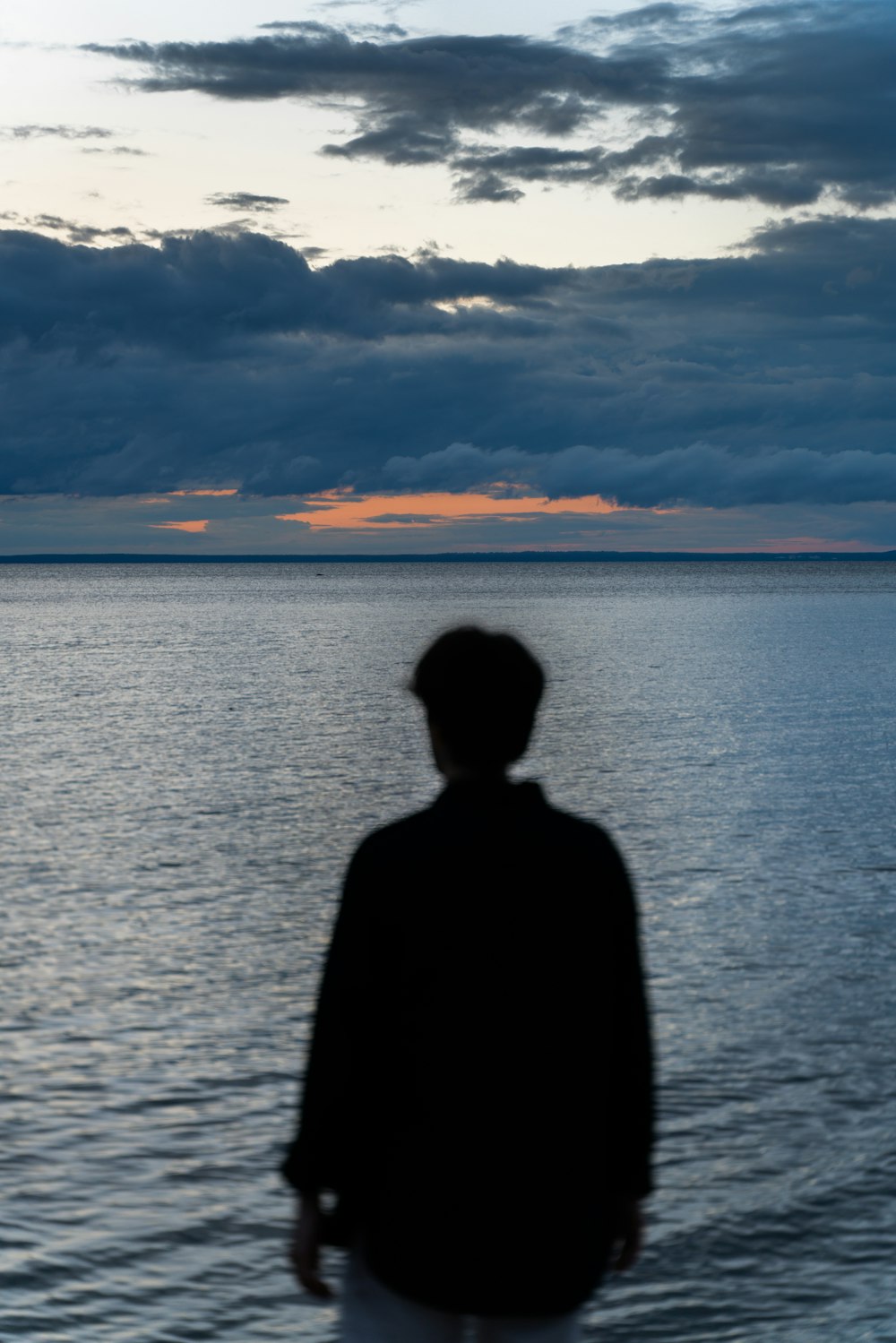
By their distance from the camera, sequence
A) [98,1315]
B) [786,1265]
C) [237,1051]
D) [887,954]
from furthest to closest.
Answer: [887,954]
[237,1051]
[786,1265]
[98,1315]

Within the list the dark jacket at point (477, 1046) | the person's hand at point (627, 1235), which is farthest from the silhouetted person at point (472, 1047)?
the person's hand at point (627, 1235)

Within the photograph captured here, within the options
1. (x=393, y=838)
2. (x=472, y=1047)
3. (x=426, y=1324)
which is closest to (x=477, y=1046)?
(x=472, y=1047)

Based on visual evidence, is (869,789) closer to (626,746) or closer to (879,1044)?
(626,746)

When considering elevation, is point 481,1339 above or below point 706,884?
above

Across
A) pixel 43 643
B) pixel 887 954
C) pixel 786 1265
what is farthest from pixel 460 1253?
pixel 43 643

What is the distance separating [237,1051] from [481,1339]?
8.72 metres

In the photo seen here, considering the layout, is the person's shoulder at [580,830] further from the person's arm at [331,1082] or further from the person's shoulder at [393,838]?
the person's arm at [331,1082]

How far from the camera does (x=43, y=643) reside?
8588 cm

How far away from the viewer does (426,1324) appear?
3.29m

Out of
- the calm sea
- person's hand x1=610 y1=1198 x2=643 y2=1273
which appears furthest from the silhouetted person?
the calm sea

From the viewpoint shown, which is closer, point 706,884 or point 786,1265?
point 786,1265

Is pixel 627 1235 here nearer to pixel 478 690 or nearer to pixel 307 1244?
pixel 307 1244

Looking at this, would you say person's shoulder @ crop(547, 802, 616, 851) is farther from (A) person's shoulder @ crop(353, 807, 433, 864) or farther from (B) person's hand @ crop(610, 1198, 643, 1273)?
(B) person's hand @ crop(610, 1198, 643, 1273)

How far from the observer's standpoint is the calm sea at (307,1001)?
7.98m
